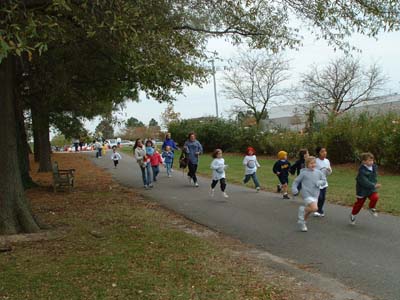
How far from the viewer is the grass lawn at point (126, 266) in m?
4.95

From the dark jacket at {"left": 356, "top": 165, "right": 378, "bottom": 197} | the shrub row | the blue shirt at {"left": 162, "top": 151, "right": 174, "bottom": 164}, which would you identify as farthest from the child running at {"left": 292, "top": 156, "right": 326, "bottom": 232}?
the shrub row

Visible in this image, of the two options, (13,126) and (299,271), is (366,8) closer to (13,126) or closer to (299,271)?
(299,271)

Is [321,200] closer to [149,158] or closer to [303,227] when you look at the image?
[303,227]

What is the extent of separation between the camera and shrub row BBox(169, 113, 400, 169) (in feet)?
64.2

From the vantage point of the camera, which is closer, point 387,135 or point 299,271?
point 299,271

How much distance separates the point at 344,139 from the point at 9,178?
1792cm

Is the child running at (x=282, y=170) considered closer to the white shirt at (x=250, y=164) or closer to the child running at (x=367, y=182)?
the white shirt at (x=250, y=164)

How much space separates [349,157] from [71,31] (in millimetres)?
17132

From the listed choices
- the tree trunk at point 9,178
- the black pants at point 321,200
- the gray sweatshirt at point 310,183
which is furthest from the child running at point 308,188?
the tree trunk at point 9,178

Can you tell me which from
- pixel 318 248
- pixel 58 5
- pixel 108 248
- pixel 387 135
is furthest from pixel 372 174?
pixel 387 135

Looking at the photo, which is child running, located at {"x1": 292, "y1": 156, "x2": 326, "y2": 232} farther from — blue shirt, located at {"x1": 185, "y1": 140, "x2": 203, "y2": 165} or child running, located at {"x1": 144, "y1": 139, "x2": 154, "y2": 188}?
child running, located at {"x1": 144, "y1": 139, "x2": 154, "y2": 188}

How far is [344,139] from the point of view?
2275 cm

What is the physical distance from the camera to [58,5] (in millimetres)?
6586

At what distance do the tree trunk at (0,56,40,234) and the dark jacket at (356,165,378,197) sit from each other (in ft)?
19.1
